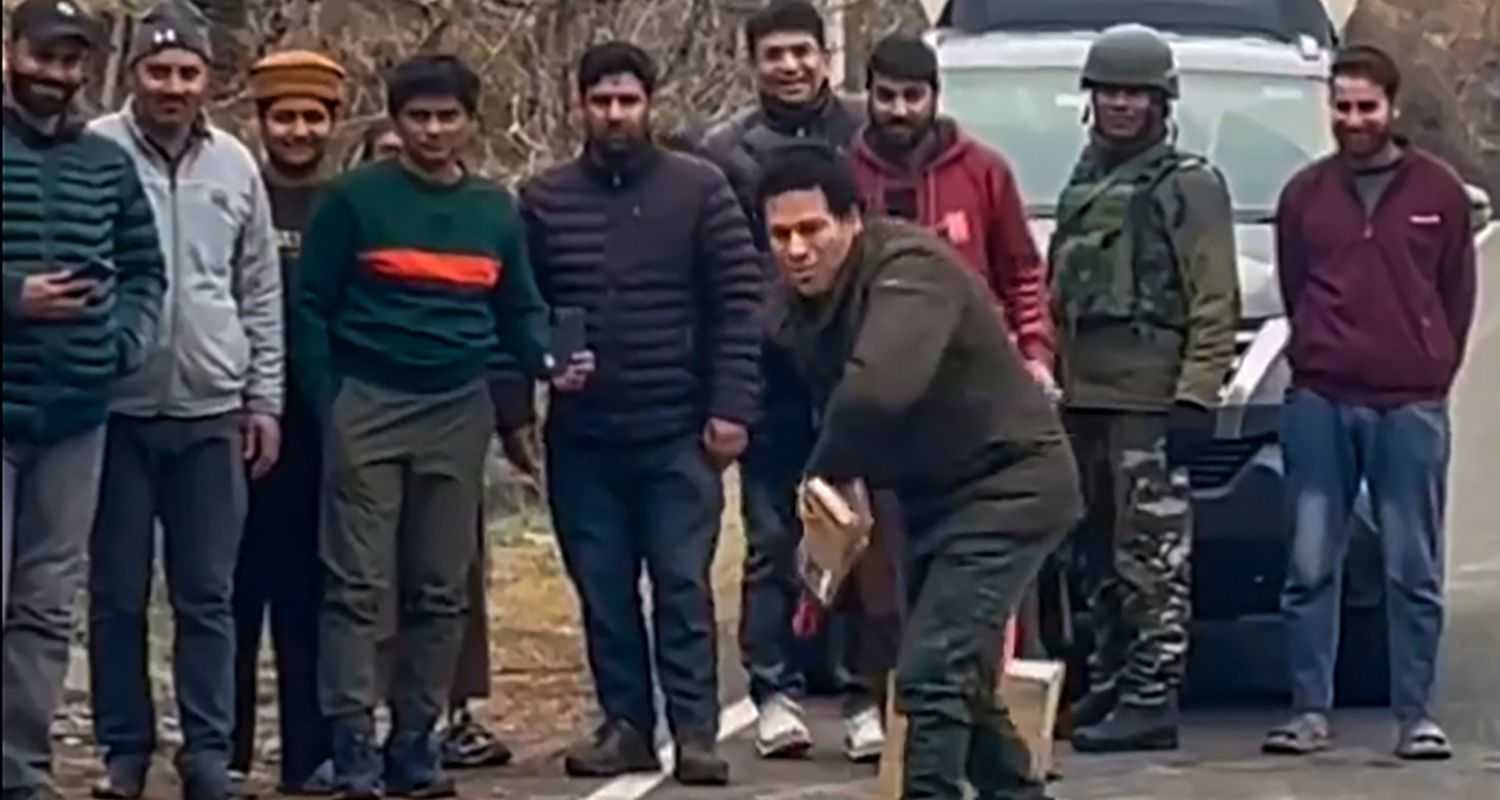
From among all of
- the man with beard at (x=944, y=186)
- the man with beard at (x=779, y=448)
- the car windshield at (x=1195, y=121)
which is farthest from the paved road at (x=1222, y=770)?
the car windshield at (x=1195, y=121)

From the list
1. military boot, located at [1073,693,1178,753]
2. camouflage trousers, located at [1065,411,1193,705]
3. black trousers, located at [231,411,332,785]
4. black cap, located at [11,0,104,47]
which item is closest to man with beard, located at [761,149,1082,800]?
black cap, located at [11,0,104,47]

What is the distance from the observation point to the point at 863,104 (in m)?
11.4

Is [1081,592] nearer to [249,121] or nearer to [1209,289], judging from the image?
[1209,289]

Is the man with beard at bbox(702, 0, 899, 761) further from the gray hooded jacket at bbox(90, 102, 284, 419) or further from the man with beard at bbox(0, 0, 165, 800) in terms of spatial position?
the man with beard at bbox(0, 0, 165, 800)

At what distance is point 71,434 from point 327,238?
1254 mm

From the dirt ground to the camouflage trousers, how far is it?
1.80 meters

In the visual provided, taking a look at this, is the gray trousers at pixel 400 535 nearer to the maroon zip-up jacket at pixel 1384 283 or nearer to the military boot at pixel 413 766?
the military boot at pixel 413 766

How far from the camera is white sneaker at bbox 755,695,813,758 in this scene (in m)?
11.0

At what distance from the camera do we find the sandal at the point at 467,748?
10.8m

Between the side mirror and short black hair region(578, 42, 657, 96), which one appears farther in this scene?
the side mirror

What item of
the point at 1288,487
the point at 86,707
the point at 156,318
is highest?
the point at 156,318

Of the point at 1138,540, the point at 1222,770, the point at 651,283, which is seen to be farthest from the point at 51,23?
the point at 1222,770

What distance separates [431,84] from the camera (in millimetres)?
9992

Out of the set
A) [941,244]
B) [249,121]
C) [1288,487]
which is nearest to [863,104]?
[1288,487]
